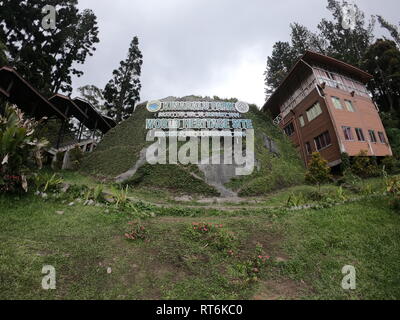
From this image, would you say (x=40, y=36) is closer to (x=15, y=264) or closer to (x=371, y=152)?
(x=15, y=264)

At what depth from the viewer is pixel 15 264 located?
5.35m

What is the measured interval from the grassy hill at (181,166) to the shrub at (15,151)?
762 cm

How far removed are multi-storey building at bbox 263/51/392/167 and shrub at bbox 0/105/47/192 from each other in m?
22.9

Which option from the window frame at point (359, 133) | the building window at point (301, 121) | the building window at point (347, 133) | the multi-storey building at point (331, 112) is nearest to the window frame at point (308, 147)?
the multi-storey building at point (331, 112)

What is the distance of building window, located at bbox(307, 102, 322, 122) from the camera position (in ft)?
77.2

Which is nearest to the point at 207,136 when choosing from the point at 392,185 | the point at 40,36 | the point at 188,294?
the point at 392,185

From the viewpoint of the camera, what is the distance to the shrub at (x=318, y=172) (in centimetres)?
1877

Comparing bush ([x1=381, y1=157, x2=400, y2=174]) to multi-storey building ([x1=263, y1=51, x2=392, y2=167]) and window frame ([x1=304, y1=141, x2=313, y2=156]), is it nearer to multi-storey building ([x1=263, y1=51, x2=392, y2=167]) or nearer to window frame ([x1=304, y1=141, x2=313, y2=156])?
multi-storey building ([x1=263, y1=51, x2=392, y2=167])

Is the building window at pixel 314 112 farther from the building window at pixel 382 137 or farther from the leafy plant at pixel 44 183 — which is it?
the leafy plant at pixel 44 183

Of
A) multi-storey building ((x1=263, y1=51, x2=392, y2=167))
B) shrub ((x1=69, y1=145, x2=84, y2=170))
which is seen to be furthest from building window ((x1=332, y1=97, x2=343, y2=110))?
shrub ((x1=69, y1=145, x2=84, y2=170))
